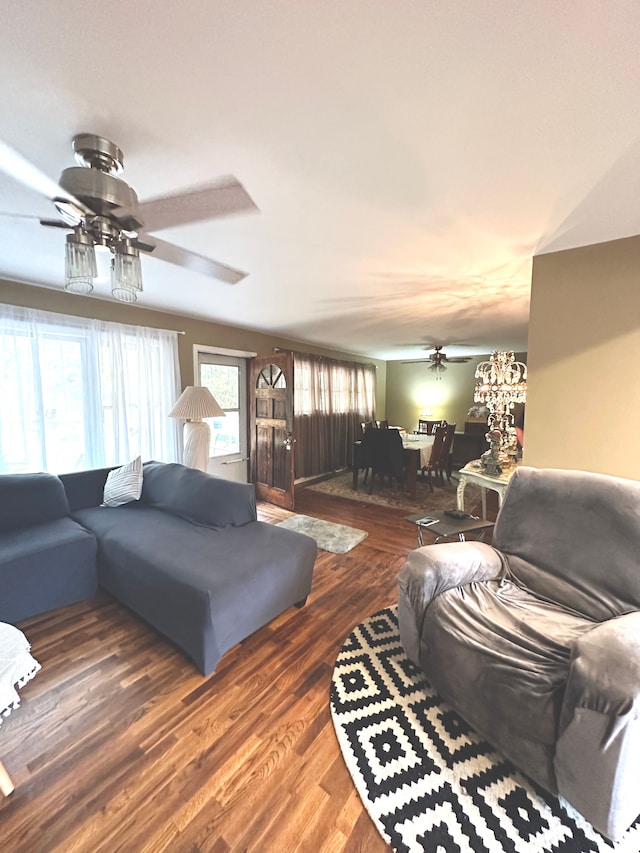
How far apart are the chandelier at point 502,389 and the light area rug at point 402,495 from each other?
1.61m

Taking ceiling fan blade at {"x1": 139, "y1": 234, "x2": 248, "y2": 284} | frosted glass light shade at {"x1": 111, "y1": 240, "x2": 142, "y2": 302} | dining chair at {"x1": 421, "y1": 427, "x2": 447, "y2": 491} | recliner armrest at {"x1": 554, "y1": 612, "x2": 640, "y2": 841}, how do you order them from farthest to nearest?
dining chair at {"x1": 421, "y1": 427, "x2": 447, "y2": 491} → ceiling fan blade at {"x1": 139, "y1": 234, "x2": 248, "y2": 284} → frosted glass light shade at {"x1": 111, "y1": 240, "x2": 142, "y2": 302} → recliner armrest at {"x1": 554, "y1": 612, "x2": 640, "y2": 841}

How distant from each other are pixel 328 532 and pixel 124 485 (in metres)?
1.97

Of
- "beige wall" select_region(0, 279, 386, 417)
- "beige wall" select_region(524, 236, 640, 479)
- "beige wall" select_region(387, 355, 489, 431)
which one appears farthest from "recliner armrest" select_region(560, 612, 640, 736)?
"beige wall" select_region(387, 355, 489, 431)

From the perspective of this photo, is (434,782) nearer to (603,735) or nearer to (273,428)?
(603,735)

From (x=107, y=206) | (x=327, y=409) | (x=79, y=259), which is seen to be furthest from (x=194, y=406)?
(x=327, y=409)

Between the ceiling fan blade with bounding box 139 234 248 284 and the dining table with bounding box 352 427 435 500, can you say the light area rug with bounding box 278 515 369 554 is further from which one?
the ceiling fan blade with bounding box 139 234 248 284

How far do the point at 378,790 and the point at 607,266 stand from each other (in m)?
2.80

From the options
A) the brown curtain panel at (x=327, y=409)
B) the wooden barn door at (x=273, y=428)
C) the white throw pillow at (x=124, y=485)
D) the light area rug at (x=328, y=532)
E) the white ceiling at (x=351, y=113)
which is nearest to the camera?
the white ceiling at (x=351, y=113)

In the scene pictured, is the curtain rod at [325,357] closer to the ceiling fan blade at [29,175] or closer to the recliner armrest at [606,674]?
the ceiling fan blade at [29,175]

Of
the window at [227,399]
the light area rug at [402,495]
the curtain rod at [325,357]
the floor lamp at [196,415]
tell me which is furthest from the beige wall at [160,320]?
the light area rug at [402,495]

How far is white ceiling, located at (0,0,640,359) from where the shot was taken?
0.82 meters

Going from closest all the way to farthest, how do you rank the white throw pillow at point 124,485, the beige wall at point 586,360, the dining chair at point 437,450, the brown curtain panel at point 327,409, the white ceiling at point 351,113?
the white ceiling at point 351,113 → the beige wall at point 586,360 → the white throw pillow at point 124,485 → the dining chair at point 437,450 → the brown curtain panel at point 327,409

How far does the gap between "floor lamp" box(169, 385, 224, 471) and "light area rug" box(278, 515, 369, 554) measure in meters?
1.18

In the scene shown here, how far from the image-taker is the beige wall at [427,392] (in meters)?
7.52
